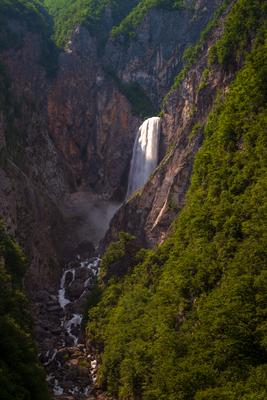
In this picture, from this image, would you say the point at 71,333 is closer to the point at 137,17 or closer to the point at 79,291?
the point at 79,291

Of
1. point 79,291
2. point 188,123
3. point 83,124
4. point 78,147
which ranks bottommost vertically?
point 79,291

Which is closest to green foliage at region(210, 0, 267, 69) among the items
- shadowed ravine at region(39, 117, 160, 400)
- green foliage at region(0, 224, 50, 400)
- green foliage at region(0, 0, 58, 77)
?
shadowed ravine at region(39, 117, 160, 400)

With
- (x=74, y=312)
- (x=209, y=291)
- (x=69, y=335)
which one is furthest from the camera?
(x=74, y=312)

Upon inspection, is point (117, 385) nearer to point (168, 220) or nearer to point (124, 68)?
point (168, 220)

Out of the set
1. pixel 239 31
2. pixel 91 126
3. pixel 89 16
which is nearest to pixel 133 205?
pixel 239 31

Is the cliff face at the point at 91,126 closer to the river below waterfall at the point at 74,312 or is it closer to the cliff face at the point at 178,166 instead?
the river below waterfall at the point at 74,312

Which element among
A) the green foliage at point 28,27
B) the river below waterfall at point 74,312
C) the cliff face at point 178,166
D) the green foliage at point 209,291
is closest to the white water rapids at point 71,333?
the river below waterfall at point 74,312
